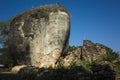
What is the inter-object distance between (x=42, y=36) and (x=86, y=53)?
258 inches

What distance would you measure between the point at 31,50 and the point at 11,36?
4.79 metres

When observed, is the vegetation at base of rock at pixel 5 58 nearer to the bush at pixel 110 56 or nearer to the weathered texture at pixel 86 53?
the weathered texture at pixel 86 53

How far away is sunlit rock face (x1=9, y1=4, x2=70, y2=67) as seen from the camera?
32.5 meters

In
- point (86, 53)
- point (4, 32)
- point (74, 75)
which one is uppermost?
point (4, 32)

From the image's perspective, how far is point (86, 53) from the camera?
32000mm

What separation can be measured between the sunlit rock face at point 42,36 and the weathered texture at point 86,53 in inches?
59.3

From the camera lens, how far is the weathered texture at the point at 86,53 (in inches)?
1244

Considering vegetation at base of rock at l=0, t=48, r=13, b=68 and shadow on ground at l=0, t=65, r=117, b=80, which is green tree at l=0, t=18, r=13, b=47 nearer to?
vegetation at base of rock at l=0, t=48, r=13, b=68

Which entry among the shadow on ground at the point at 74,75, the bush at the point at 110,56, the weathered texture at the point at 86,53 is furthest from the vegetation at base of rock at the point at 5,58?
the shadow on ground at the point at 74,75

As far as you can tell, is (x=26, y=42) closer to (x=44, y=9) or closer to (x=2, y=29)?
(x=44, y=9)

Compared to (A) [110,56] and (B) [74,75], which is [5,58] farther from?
(B) [74,75]

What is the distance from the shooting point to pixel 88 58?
31.5 metres

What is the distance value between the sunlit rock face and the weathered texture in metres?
1.51

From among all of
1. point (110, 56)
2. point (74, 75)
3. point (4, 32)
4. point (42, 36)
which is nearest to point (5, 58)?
point (4, 32)
